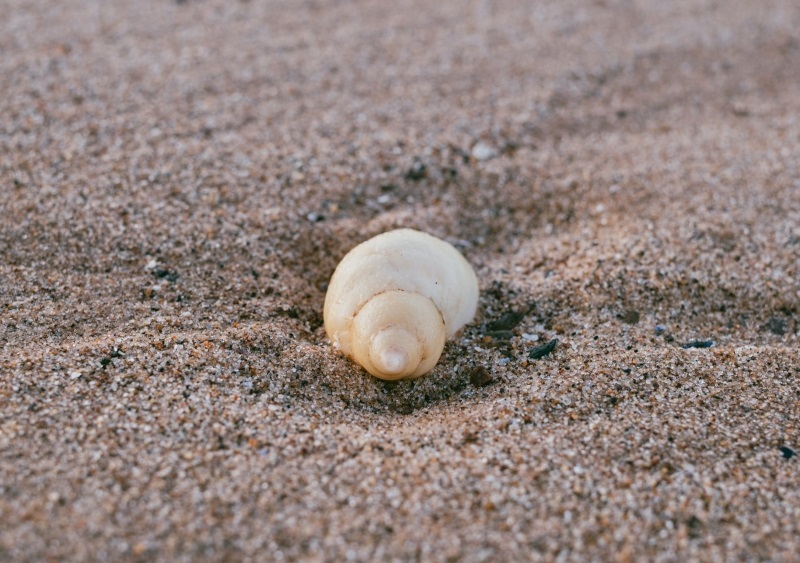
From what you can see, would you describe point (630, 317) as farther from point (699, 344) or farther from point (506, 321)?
point (506, 321)

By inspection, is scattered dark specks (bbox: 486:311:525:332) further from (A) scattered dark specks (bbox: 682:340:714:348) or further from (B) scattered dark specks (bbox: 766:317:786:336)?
(B) scattered dark specks (bbox: 766:317:786:336)

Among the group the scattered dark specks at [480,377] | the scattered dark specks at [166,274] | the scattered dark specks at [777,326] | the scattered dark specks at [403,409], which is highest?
the scattered dark specks at [166,274]

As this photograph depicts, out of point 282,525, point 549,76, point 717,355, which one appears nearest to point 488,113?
point 549,76

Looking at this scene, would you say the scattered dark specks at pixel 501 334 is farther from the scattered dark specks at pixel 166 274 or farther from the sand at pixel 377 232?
the scattered dark specks at pixel 166 274

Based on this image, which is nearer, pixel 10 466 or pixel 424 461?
pixel 10 466

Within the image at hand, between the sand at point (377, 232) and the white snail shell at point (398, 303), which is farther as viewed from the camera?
the white snail shell at point (398, 303)

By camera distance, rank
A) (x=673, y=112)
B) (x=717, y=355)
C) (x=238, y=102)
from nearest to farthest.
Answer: (x=717, y=355)
(x=238, y=102)
(x=673, y=112)

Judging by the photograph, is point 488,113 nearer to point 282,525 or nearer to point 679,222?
point 679,222

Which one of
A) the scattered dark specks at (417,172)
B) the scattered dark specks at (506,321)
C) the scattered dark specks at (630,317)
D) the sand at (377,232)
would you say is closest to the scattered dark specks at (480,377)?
the sand at (377,232)

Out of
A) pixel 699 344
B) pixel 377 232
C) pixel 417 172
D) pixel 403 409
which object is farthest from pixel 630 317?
pixel 417 172
